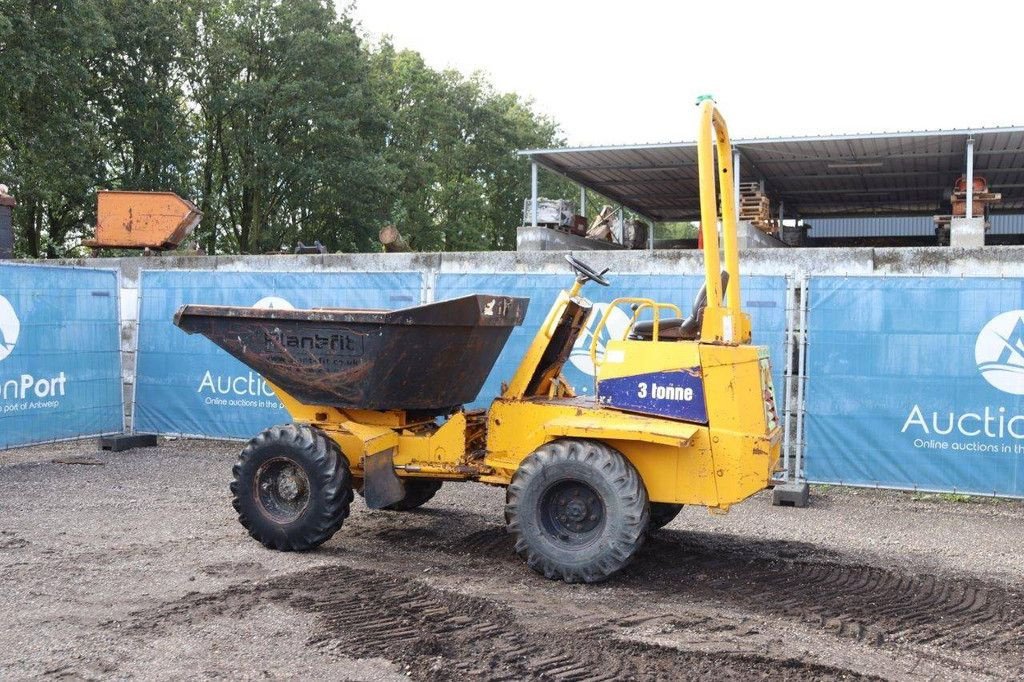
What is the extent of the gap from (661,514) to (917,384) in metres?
3.24

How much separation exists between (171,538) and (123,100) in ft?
77.9

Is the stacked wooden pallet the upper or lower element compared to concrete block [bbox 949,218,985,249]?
upper

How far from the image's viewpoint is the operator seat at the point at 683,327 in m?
6.29

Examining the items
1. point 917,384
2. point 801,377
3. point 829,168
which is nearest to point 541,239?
point 829,168

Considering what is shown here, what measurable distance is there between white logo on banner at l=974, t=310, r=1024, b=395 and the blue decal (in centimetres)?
408

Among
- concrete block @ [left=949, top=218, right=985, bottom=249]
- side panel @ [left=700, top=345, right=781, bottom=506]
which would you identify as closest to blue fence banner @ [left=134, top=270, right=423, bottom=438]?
side panel @ [left=700, top=345, right=781, bottom=506]

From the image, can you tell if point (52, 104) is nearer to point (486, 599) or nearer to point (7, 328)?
point (7, 328)

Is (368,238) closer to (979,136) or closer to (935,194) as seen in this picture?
(935,194)

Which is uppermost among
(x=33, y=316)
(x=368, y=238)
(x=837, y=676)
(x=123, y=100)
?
(x=123, y=100)

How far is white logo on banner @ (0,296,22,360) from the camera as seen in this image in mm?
10078

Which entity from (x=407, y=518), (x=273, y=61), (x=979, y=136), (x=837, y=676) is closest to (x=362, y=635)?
(x=837, y=676)

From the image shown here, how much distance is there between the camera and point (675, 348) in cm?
601

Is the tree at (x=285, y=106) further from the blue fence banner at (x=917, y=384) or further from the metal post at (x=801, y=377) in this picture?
the blue fence banner at (x=917, y=384)

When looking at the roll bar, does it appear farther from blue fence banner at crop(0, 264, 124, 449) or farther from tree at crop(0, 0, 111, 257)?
tree at crop(0, 0, 111, 257)
